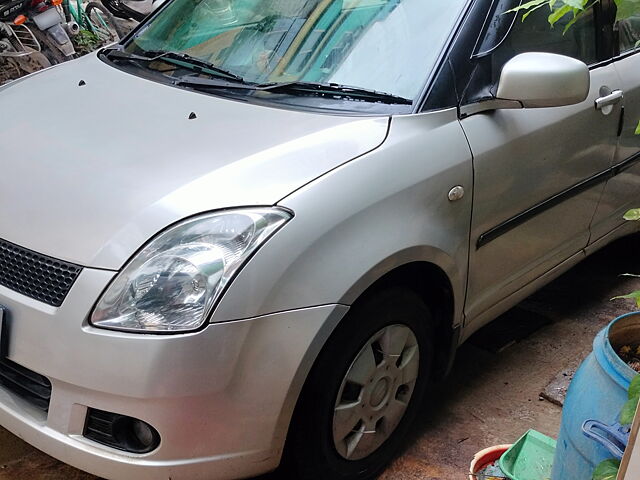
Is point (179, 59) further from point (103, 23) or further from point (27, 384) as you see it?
point (103, 23)

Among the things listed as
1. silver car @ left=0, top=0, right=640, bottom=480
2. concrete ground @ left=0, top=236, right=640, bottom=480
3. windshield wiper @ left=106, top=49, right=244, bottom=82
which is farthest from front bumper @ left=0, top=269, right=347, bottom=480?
windshield wiper @ left=106, top=49, right=244, bottom=82

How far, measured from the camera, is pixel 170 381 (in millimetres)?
1763

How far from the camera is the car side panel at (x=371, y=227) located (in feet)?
6.02

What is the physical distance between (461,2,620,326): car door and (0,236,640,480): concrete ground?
406 mm

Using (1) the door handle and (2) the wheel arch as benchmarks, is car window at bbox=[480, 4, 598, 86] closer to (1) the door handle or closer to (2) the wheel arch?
(1) the door handle

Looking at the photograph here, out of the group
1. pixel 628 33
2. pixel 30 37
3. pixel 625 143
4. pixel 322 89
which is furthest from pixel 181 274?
pixel 30 37

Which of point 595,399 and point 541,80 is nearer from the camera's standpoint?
point 595,399

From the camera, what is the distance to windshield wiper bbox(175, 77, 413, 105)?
7.64 ft

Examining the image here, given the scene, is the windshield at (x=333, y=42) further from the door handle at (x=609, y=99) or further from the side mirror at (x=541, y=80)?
the door handle at (x=609, y=99)

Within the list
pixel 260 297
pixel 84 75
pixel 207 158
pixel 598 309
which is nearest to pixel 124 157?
pixel 207 158

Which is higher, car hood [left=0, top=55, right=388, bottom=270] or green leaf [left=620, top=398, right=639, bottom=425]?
car hood [left=0, top=55, right=388, bottom=270]

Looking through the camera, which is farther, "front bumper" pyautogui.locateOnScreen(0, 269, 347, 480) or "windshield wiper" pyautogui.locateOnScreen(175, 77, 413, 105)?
"windshield wiper" pyautogui.locateOnScreen(175, 77, 413, 105)

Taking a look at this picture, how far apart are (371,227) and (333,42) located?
31.8 inches

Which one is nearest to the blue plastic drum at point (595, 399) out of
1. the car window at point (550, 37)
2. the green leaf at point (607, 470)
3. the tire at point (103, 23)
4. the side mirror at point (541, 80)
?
the green leaf at point (607, 470)
